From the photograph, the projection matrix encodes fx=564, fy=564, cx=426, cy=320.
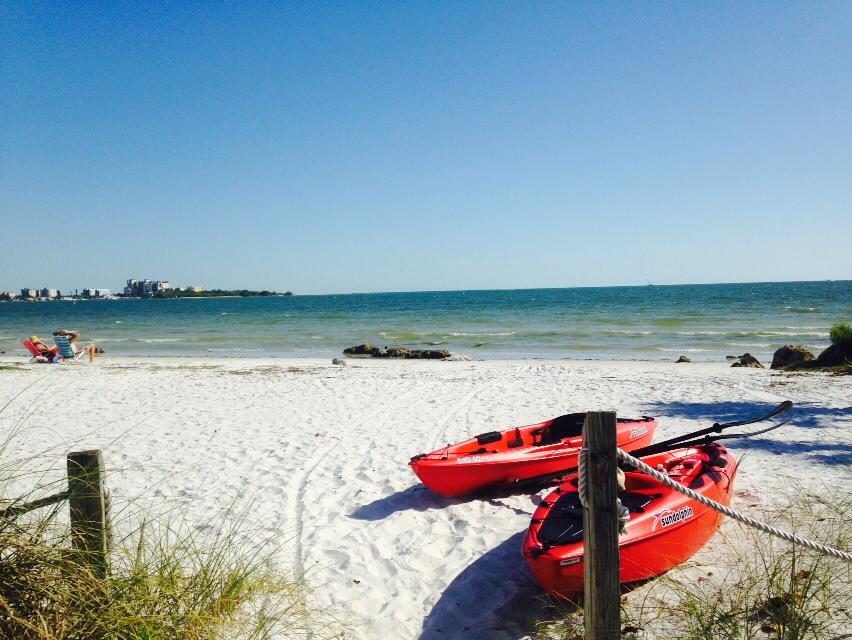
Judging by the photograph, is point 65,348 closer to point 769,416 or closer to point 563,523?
point 563,523

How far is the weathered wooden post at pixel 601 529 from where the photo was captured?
242 cm

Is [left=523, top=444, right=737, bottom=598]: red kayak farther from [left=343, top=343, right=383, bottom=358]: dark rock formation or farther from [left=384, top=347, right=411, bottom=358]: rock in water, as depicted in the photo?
[left=343, top=343, right=383, bottom=358]: dark rock formation

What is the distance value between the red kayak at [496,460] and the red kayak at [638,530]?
3.02ft

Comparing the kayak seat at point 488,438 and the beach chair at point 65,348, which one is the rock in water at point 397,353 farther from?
the kayak seat at point 488,438

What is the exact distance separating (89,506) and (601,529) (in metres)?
2.40

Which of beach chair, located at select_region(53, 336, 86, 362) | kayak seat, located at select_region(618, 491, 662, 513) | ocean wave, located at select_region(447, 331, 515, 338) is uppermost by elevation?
beach chair, located at select_region(53, 336, 86, 362)

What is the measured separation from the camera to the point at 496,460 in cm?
539

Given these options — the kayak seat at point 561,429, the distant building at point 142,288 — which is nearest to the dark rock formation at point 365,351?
the kayak seat at point 561,429

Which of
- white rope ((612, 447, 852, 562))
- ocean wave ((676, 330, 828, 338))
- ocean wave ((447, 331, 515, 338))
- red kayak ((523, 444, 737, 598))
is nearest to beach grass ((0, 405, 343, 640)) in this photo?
red kayak ((523, 444, 737, 598))

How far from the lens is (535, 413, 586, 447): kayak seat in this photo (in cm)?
625

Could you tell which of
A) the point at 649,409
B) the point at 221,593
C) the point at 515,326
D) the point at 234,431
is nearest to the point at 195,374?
the point at 234,431

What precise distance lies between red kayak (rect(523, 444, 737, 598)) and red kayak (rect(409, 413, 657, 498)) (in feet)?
3.02

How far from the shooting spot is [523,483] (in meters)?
5.45

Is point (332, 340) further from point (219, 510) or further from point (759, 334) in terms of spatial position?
point (219, 510)
